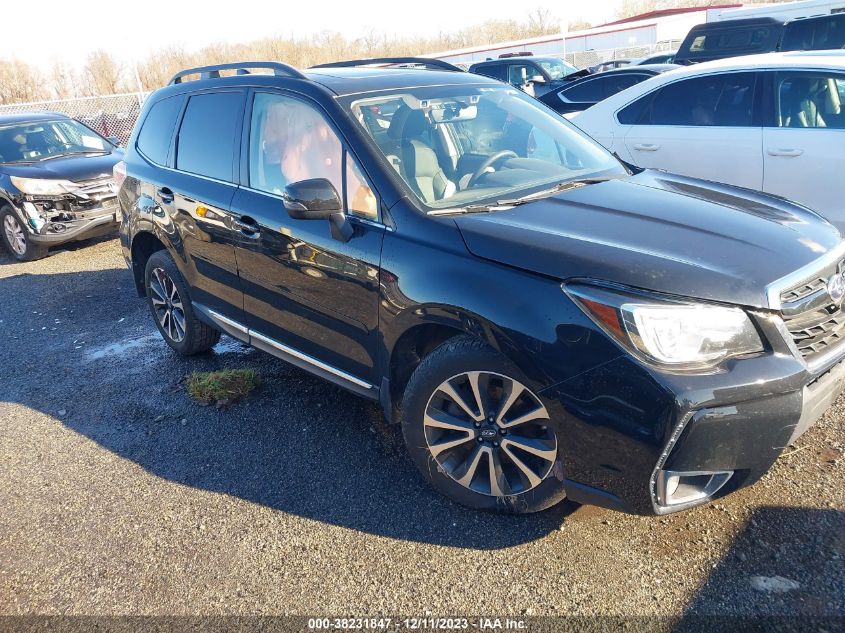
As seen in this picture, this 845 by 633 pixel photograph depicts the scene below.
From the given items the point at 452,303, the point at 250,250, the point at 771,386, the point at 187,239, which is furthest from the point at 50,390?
the point at 771,386

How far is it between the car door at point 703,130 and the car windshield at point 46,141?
24.4 ft

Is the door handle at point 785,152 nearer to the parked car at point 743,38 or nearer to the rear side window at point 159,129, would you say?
the rear side window at point 159,129

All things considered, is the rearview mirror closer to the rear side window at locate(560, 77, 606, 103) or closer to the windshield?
the rear side window at locate(560, 77, 606, 103)

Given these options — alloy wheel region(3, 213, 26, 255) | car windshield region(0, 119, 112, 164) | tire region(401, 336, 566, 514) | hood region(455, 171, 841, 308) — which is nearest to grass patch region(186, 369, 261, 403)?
tire region(401, 336, 566, 514)

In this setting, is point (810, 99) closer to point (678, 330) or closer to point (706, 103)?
point (706, 103)

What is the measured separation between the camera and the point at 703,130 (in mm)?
5781

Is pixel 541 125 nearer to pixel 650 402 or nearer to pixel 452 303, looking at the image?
pixel 452 303

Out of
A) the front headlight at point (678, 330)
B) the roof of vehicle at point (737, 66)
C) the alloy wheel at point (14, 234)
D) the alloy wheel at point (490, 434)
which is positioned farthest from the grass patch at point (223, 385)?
the alloy wheel at point (14, 234)

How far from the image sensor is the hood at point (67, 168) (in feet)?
27.8

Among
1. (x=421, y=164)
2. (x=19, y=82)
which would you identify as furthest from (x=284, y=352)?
(x=19, y=82)

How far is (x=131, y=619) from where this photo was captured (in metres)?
2.63

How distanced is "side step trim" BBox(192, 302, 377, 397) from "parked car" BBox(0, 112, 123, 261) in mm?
4869

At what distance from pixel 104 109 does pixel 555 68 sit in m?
12.0

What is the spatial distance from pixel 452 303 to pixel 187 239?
7.55ft
